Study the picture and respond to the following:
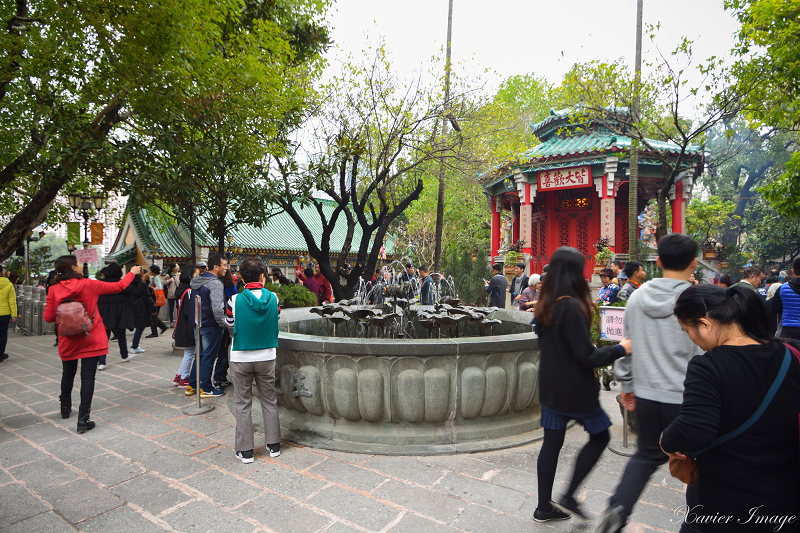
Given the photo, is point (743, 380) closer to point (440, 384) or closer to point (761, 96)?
point (440, 384)

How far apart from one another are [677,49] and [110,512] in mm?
11246

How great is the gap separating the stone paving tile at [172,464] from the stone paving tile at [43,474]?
528 mm

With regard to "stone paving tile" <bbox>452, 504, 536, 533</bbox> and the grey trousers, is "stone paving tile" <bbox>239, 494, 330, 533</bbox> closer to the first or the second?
the grey trousers

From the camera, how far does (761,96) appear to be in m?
8.52

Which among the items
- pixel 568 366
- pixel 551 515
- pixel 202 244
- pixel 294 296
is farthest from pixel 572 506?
pixel 202 244

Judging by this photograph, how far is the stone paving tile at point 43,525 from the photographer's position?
2.89 metres

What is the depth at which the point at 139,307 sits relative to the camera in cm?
899

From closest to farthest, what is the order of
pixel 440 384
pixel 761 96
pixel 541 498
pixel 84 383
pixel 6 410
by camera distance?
pixel 541 498 → pixel 440 384 → pixel 84 383 → pixel 6 410 → pixel 761 96

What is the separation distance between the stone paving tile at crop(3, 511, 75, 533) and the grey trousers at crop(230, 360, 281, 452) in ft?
4.08

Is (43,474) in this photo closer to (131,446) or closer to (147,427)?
(131,446)

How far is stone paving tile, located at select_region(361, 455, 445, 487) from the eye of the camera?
11.8ft

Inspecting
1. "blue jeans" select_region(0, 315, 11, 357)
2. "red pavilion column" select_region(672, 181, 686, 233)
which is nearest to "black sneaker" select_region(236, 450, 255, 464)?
"blue jeans" select_region(0, 315, 11, 357)

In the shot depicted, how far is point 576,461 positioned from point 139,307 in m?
8.74

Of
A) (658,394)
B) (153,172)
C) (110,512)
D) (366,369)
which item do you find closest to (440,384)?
(366,369)
